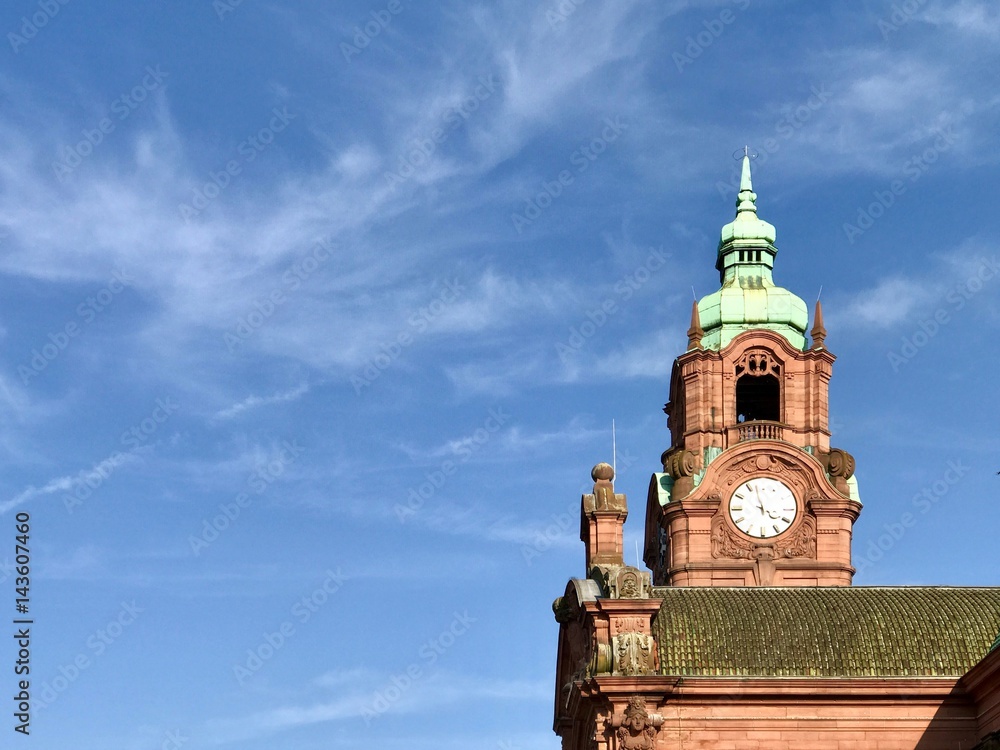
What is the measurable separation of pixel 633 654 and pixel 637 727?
2486 millimetres

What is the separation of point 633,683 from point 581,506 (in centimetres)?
1418

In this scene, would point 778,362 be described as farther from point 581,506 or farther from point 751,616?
point 751,616

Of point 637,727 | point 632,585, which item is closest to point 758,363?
point 632,585

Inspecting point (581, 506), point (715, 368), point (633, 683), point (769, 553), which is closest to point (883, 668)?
point (633, 683)

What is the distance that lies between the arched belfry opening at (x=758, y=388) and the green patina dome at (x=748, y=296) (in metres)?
1.66

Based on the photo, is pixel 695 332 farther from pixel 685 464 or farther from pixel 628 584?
pixel 628 584

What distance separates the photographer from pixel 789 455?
87812mm

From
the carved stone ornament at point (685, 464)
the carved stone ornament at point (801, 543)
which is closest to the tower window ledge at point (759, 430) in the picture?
the carved stone ornament at point (685, 464)

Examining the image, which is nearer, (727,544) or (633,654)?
(633,654)

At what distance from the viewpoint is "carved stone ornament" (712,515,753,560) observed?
283 ft

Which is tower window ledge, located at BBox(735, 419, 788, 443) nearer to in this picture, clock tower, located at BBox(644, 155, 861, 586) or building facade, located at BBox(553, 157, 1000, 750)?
clock tower, located at BBox(644, 155, 861, 586)

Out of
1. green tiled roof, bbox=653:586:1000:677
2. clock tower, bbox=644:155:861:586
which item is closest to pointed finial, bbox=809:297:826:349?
clock tower, bbox=644:155:861:586

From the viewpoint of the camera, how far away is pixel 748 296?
306 feet

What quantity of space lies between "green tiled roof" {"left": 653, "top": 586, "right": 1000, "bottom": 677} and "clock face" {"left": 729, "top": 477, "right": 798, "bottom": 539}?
1984cm
